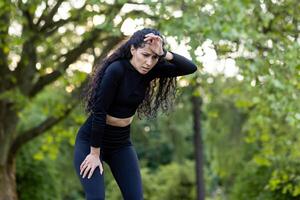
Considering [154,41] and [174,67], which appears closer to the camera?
[154,41]

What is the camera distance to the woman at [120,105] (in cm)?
380

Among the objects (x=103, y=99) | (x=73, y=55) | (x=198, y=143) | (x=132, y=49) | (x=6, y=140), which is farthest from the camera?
(x=198, y=143)

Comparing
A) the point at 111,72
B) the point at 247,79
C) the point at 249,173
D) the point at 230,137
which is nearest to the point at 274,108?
the point at 247,79

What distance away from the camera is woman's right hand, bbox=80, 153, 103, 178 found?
12.6ft

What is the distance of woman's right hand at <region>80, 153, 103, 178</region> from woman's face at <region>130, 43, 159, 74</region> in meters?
0.62

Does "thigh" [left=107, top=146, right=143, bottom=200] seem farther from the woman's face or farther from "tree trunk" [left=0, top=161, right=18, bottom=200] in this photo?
"tree trunk" [left=0, top=161, right=18, bottom=200]

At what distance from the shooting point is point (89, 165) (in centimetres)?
383

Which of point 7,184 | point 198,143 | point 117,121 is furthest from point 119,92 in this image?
point 198,143

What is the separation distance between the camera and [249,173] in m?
11.8

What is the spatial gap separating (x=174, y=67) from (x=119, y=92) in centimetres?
50

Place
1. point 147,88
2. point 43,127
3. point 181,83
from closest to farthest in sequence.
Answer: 1. point 147,88
2. point 181,83
3. point 43,127

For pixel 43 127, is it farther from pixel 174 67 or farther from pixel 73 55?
pixel 174 67

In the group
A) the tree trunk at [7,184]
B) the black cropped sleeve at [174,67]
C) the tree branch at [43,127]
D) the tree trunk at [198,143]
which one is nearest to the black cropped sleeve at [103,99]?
the black cropped sleeve at [174,67]

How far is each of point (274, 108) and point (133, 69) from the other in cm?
460
